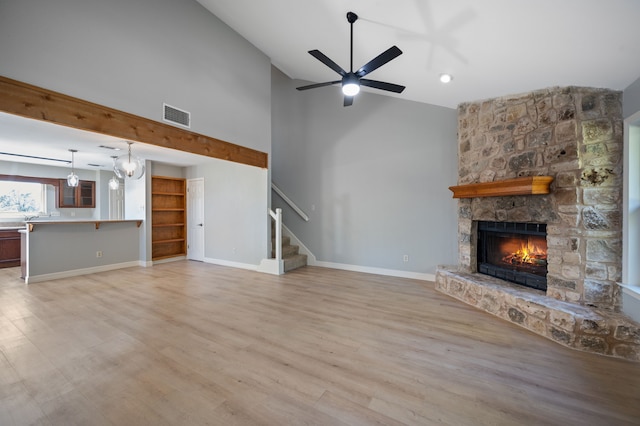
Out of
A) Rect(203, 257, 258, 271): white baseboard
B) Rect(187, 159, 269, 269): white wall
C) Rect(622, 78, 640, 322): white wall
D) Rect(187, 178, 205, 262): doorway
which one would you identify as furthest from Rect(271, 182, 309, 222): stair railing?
Rect(622, 78, 640, 322): white wall

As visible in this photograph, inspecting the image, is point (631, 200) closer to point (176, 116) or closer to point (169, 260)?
point (176, 116)

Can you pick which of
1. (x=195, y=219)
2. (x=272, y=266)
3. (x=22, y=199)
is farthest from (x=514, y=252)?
(x=22, y=199)

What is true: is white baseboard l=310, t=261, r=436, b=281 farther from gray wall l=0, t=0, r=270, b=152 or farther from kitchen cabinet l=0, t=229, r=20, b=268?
kitchen cabinet l=0, t=229, r=20, b=268

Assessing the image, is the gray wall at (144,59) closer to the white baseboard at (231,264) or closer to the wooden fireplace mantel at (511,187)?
the white baseboard at (231,264)

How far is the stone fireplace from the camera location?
2588 mm

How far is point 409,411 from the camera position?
173 centimetres

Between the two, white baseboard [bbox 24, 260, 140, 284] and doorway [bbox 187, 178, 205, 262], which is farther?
doorway [bbox 187, 178, 205, 262]

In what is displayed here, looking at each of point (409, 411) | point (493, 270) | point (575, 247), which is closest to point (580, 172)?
point (575, 247)

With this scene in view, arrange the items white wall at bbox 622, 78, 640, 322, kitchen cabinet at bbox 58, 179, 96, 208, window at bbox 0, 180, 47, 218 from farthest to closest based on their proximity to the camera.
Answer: kitchen cabinet at bbox 58, 179, 96, 208 < window at bbox 0, 180, 47, 218 < white wall at bbox 622, 78, 640, 322

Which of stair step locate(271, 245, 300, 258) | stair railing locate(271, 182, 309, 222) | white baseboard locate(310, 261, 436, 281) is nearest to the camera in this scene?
white baseboard locate(310, 261, 436, 281)

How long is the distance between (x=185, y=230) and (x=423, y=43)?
6598 mm

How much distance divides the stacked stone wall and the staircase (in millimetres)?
3750

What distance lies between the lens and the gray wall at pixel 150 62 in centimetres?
254

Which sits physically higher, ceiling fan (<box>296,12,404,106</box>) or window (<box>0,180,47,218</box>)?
ceiling fan (<box>296,12,404,106</box>)
